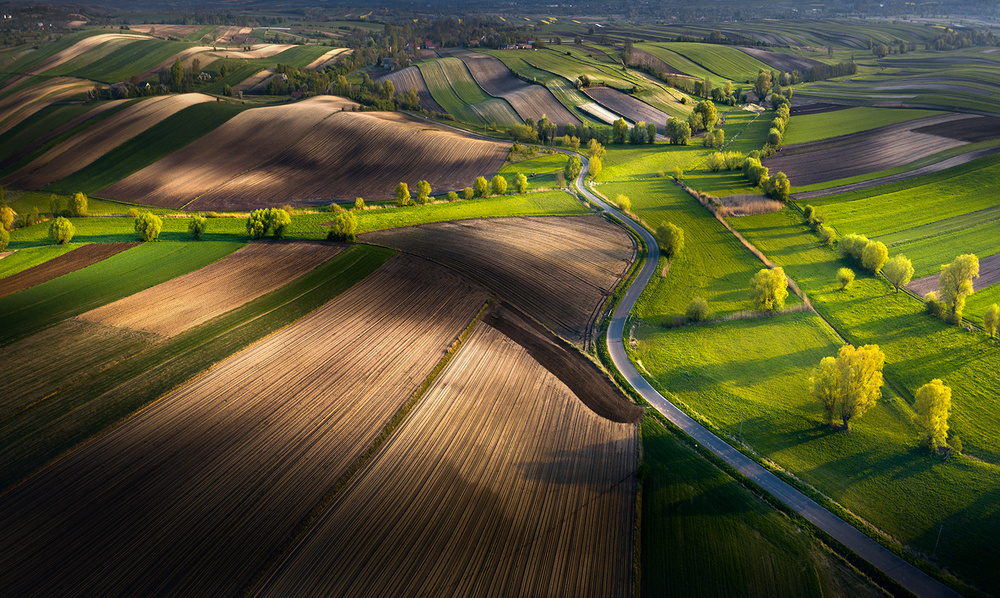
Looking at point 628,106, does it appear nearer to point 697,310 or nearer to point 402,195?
point 402,195

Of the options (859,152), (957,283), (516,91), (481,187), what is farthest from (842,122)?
(481,187)

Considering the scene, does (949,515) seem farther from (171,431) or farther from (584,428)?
(171,431)

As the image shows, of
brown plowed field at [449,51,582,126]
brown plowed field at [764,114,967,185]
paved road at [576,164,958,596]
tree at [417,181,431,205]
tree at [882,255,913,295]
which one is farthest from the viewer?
brown plowed field at [449,51,582,126]

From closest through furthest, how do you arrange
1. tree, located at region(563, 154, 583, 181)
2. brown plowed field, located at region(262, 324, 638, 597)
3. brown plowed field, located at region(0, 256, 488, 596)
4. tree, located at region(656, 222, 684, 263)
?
brown plowed field, located at region(0, 256, 488, 596)
brown plowed field, located at region(262, 324, 638, 597)
tree, located at region(656, 222, 684, 263)
tree, located at region(563, 154, 583, 181)

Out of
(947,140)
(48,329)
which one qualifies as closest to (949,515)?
(48,329)

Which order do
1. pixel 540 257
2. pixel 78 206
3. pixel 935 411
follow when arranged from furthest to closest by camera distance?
1. pixel 78 206
2. pixel 540 257
3. pixel 935 411

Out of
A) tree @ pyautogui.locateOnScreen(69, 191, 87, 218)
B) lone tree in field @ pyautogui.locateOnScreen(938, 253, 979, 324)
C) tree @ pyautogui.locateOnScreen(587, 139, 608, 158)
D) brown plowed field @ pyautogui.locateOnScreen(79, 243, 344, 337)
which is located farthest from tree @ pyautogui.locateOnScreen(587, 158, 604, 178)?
tree @ pyautogui.locateOnScreen(69, 191, 87, 218)

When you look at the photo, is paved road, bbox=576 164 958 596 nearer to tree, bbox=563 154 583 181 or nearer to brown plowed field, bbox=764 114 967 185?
tree, bbox=563 154 583 181
